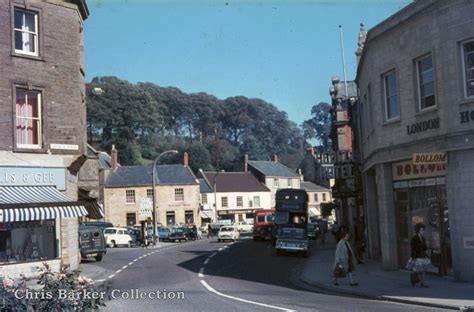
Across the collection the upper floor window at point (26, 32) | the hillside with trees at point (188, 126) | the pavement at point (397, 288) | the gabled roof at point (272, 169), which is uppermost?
the hillside with trees at point (188, 126)

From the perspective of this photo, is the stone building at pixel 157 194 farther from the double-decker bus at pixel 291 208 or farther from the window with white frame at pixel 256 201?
the double-decker bus at pixel 291 208

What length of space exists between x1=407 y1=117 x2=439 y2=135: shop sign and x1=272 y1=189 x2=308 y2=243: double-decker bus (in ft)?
86.9

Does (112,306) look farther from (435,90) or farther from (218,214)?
(218,214)

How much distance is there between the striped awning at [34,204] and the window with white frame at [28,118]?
1.80 m

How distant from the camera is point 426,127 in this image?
62.7ft

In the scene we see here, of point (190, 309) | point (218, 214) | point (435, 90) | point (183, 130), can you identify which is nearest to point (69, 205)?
point (190, 309)

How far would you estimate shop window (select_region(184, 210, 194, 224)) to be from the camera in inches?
2965

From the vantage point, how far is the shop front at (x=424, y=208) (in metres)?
18.9

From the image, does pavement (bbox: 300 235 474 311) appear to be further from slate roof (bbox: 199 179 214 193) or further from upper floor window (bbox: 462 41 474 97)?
slate roof (bbox: 199 179 214 193)

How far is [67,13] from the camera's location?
24531 mm

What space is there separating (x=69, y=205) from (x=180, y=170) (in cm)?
5481

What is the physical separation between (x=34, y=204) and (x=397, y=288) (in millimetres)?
11966

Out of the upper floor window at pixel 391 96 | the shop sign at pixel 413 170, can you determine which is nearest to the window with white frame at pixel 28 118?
the upper floor window at pixel 391 96

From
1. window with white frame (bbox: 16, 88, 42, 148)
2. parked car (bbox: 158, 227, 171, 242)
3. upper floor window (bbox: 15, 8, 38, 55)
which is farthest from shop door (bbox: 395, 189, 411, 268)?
parked car (bbox: 158, 227, 171, 242)
